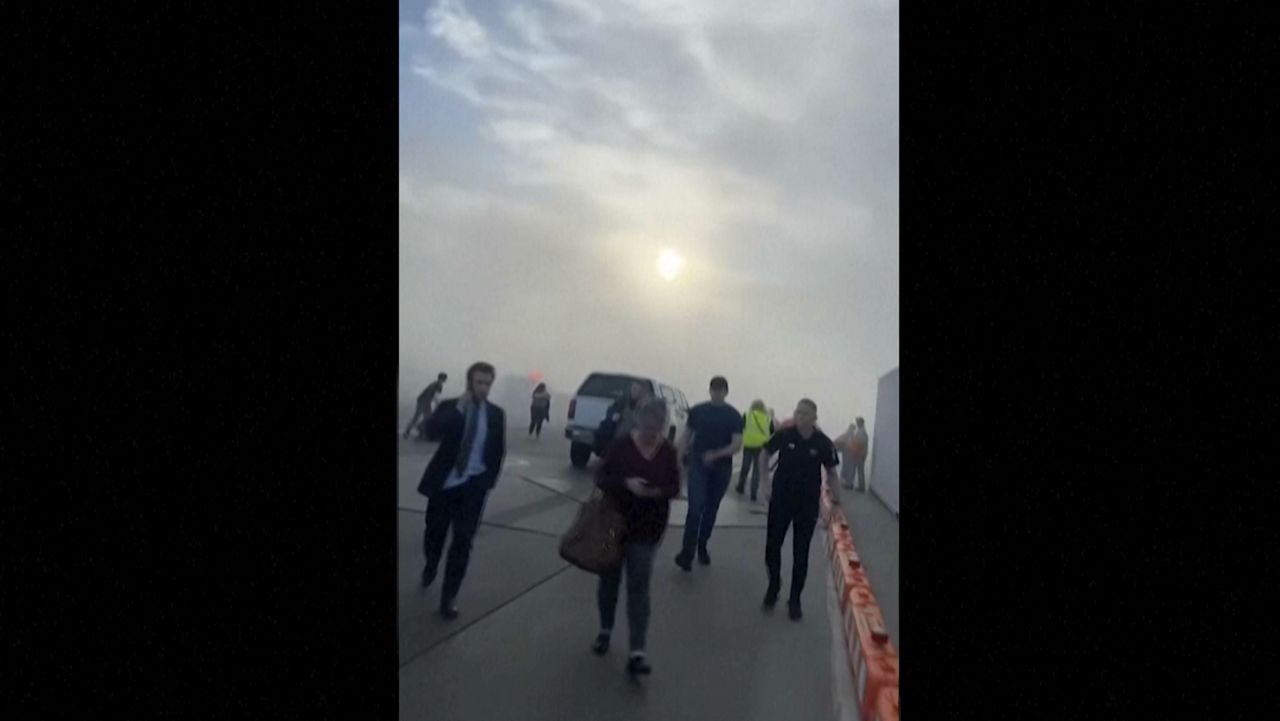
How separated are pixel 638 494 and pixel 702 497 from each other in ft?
1.38

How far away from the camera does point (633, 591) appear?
3375 mm

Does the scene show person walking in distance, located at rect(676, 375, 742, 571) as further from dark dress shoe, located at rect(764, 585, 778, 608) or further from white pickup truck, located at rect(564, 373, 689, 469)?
dark dress shoe, located at rect(764, 585, 778, 608)

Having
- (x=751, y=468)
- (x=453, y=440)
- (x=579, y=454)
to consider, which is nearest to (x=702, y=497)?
(x=751, y=468)

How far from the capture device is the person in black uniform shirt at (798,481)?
3457mm

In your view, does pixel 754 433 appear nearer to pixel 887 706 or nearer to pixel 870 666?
pixel 870 666

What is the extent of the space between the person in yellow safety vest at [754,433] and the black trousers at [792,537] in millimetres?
151

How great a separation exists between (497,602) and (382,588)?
23.5 inches

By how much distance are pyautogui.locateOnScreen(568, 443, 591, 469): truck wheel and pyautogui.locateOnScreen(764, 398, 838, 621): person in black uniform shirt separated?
97 cm

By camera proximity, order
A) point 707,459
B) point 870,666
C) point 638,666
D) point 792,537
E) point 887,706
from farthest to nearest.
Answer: point 707,459 < point 792,537 < point 638,666 < point 870,666 < point 887,706

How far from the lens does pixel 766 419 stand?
3.55m

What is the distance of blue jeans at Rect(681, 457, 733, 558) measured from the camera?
11.7 ft

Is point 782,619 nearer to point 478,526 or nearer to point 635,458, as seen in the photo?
point 635,458
